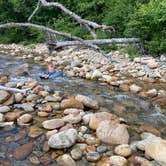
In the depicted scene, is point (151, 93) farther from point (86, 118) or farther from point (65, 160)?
point (65, 160)

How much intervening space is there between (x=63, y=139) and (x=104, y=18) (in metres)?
8.65

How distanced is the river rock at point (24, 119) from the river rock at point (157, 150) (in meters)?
1.81

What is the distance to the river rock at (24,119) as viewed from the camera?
4.56 m

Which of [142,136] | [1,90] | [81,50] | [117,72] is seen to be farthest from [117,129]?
[81,50]

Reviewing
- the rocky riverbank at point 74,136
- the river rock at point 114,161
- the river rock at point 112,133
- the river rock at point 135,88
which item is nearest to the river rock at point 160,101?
the river rock at point 135,88

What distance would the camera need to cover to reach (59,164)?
354 centimetres

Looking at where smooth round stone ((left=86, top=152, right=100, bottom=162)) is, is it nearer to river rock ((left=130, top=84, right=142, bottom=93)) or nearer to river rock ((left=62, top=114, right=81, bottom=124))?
river rock ((left=62, top=114, right=81, bottom=124))

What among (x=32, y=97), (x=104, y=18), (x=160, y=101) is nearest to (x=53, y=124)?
(x=32, y=97)

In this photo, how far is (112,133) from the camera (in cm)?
408

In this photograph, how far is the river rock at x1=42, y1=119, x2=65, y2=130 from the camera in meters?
4.38

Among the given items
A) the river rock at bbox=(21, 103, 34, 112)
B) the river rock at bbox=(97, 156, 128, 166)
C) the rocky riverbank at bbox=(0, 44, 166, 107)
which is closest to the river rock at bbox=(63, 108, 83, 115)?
the river rock at bbox=(21, 103, 34, 112)

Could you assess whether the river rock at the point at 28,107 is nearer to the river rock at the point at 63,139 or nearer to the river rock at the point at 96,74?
the river rock at the point at 63,139

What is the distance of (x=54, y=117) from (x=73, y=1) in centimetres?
1070

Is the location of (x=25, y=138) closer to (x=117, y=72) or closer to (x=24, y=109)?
(x=24, y=109)
